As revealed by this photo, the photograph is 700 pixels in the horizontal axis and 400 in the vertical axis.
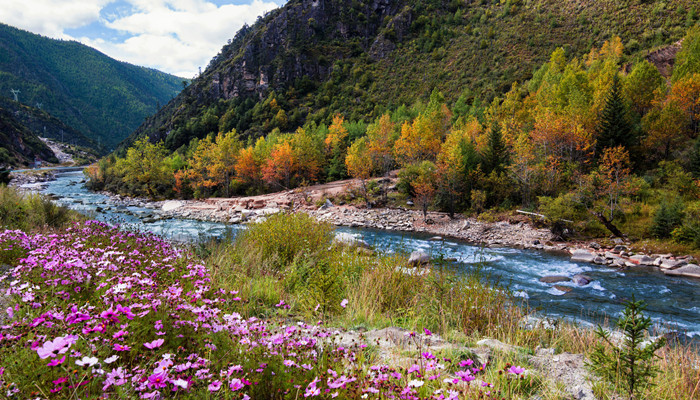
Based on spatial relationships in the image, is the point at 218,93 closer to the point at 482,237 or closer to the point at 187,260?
the point at 482,237

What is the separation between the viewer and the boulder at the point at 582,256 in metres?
17.3

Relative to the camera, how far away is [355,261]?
605 centimetres

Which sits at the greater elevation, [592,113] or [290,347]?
[592,113]

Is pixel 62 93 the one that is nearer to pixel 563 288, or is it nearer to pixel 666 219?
pixel 563 288

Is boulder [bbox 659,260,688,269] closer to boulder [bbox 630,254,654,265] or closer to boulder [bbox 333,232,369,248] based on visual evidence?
boulder [bbox 630,254,654,265]

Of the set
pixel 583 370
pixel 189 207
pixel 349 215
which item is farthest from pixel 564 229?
pixel 189 207

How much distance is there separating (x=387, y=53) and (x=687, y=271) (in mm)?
91452

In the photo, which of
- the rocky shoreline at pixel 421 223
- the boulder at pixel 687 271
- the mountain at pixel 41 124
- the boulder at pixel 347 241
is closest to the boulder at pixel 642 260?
the rocky shoreline at pixel 421 223

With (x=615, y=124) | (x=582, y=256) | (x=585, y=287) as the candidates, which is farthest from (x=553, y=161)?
(x=585, y=287)

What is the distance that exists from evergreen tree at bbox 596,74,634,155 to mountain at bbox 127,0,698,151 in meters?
21.5

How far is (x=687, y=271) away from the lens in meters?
15.0

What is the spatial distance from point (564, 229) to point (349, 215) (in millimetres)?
17101

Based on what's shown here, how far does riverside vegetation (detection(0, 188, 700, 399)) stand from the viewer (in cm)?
→ 168

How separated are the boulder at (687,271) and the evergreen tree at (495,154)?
15.7 m
